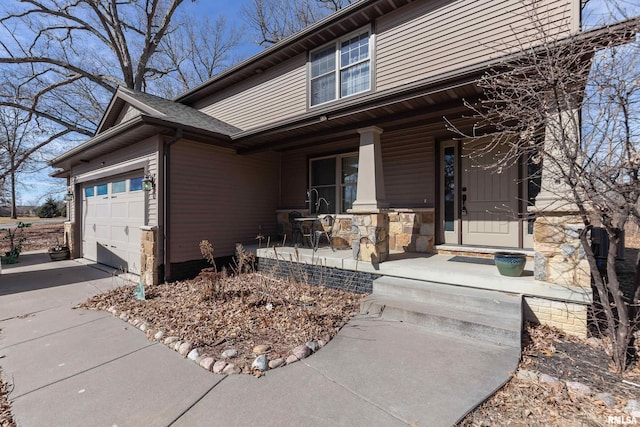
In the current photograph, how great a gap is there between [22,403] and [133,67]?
61.9 ft

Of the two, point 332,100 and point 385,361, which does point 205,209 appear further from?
point 385,361

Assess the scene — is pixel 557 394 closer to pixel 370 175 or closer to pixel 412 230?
pixel 370 175

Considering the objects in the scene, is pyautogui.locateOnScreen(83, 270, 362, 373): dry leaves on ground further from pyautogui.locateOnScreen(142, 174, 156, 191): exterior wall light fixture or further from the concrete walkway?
pyautogui.locateOnScreen(142, 174, 156, 191): exterior wall light fixture

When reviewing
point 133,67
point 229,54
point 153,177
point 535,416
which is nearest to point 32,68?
point 133,67

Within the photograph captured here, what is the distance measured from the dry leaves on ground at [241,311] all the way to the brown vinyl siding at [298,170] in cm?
278

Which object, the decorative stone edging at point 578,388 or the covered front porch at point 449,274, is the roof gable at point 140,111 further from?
the decorative stone edging at point 578,388

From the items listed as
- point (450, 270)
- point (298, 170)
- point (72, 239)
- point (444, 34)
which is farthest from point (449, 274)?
point (72, 239)

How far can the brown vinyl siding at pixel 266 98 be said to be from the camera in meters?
7.54

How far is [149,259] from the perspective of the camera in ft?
18.4

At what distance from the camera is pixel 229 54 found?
18.7m

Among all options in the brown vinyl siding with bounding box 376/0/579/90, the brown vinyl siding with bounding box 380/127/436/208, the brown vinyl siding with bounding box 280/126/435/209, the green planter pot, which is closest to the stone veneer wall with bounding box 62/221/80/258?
the brown vinyl siding with bounding box 280/126/435/209

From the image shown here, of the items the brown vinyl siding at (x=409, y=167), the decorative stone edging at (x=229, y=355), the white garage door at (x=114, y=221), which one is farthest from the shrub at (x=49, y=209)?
the brown vinyl siding at (x=409, y=167)

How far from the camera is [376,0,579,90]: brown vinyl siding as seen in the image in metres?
4.85

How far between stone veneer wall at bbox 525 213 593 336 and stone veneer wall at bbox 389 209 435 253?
218cm
